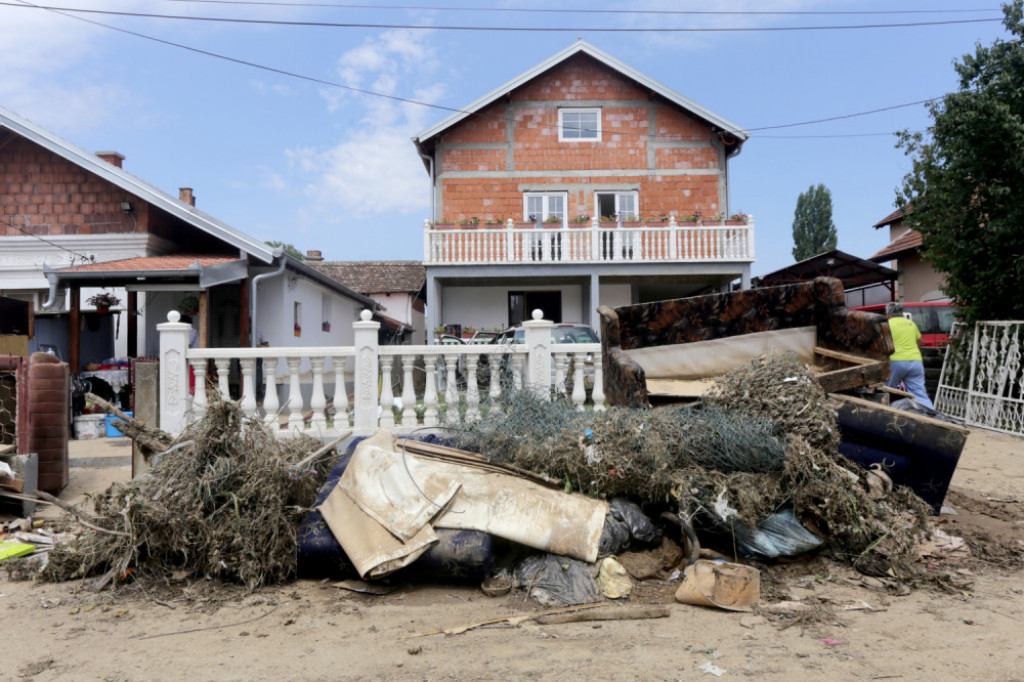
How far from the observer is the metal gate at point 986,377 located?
8.61 m

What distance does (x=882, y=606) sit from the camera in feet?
10.6

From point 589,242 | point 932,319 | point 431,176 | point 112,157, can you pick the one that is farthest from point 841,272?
point 112,157

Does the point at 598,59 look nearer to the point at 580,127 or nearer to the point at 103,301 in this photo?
the point at 580,127

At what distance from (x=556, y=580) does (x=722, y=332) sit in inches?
136

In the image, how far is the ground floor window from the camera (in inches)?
712

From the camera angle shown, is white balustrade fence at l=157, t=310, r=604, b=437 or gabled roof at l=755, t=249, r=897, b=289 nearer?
white balustrade fence at l=157, t=310, r=604, b=437

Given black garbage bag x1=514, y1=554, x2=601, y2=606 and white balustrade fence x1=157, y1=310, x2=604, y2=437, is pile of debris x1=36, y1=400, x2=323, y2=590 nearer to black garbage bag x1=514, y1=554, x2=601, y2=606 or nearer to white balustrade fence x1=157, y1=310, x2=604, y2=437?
white balustrade fence x1=157, y1=310, x2=604, y2=437

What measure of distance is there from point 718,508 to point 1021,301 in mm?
8325

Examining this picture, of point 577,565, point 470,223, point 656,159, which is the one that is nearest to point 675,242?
point 656,159

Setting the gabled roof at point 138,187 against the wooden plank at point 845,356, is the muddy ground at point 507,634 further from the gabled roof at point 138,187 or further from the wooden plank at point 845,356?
the gabled roof at point 138,187

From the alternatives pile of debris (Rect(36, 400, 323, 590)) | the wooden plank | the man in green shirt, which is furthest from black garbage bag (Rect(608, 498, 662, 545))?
the man in green shirt

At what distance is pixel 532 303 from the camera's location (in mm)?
18266

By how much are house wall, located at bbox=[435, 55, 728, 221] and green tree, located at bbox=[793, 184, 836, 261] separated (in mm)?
28647

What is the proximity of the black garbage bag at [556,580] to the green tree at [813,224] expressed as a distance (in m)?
43.8
